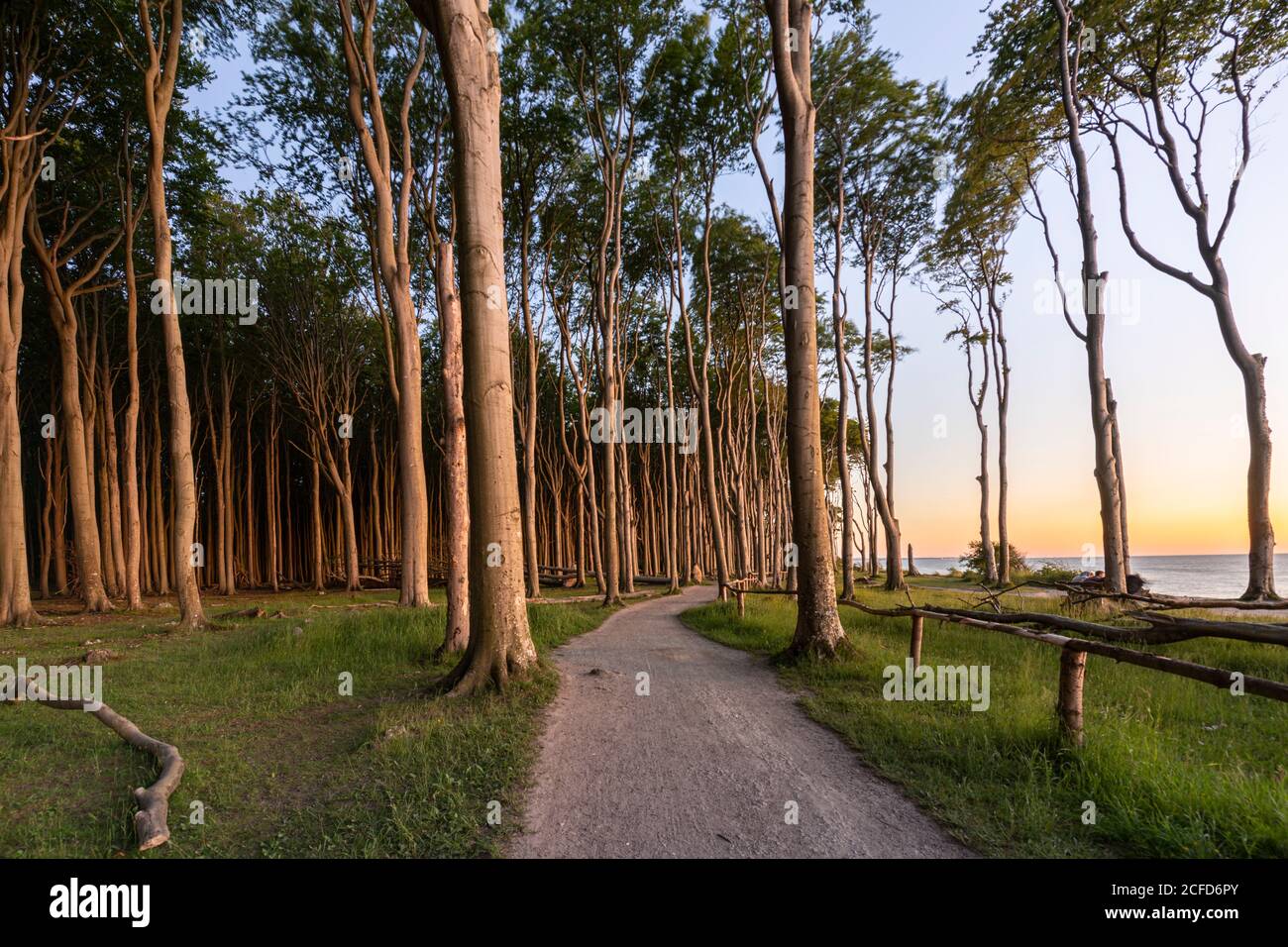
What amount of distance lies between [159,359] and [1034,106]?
3152cm

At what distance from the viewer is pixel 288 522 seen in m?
30.2

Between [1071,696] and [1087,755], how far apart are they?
0.45 m

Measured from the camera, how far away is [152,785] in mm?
3816

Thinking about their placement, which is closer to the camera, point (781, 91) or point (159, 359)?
point (781, 91)

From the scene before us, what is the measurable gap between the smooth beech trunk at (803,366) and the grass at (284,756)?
154 inches

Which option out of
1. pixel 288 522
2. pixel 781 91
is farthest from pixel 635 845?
pixel 288 522

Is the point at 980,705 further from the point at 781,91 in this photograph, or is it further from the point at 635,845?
the point at 781,91

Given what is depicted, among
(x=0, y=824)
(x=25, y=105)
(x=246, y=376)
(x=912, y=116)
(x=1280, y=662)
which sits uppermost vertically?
(x=912, y=116)

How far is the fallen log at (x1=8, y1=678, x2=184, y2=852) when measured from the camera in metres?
3.14

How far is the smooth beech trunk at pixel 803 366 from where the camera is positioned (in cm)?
754

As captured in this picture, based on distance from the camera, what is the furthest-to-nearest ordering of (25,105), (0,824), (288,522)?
(288,522)
(25,105)
(0,824)

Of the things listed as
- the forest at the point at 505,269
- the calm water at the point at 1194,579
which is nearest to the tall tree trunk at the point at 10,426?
the forest at the point at 505,269

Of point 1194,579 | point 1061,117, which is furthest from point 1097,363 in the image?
point 1194,579

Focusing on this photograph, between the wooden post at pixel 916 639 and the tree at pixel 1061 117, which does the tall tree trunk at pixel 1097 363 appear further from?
the wooden post at pixel 916 639
